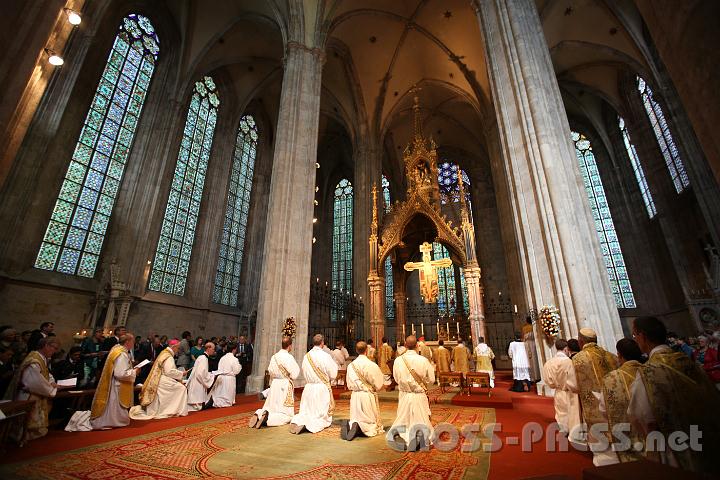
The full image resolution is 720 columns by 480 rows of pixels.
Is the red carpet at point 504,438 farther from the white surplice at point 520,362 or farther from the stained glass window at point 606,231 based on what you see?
the stained glass window at point 606,231

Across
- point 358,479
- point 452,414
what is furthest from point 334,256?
point 358,479

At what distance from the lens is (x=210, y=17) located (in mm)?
13953

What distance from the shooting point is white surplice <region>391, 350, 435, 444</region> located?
379 cm

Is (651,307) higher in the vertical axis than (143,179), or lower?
lower

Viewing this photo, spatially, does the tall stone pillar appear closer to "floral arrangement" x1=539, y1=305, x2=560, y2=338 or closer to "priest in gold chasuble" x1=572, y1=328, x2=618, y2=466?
"floral arrangement" x1=539, y1=305, x2=560, y2=338

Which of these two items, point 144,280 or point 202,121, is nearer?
point 144,280

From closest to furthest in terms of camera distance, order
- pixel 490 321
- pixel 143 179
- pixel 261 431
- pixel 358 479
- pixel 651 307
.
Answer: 1. pixel 358 479
2. pixel 261 431
3. pixel 143 179
4. pixel 651 307
5. pixel 490 321

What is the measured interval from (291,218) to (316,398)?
524cm

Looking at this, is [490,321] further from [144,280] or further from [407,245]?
[144,280]

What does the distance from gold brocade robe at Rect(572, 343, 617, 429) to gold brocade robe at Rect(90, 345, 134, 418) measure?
6058mm

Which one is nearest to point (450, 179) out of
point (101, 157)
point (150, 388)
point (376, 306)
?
point (376, 306)

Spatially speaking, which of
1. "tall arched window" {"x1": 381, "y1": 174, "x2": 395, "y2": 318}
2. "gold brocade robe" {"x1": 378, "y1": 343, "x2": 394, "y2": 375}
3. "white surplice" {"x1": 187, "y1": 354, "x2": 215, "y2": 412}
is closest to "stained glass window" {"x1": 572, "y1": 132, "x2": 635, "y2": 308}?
"tall arched window" {"x1": 381, "y1": 174, "x2": 395, "y2": 318}

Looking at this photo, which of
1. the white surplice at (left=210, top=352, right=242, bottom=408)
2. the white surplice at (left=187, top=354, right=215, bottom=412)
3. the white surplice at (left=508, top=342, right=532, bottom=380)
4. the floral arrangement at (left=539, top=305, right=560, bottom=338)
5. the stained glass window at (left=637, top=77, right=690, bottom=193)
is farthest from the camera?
the stained glass window at (left=637, top=77, right=690, bottom=193)

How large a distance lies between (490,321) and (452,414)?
43.2 feet
